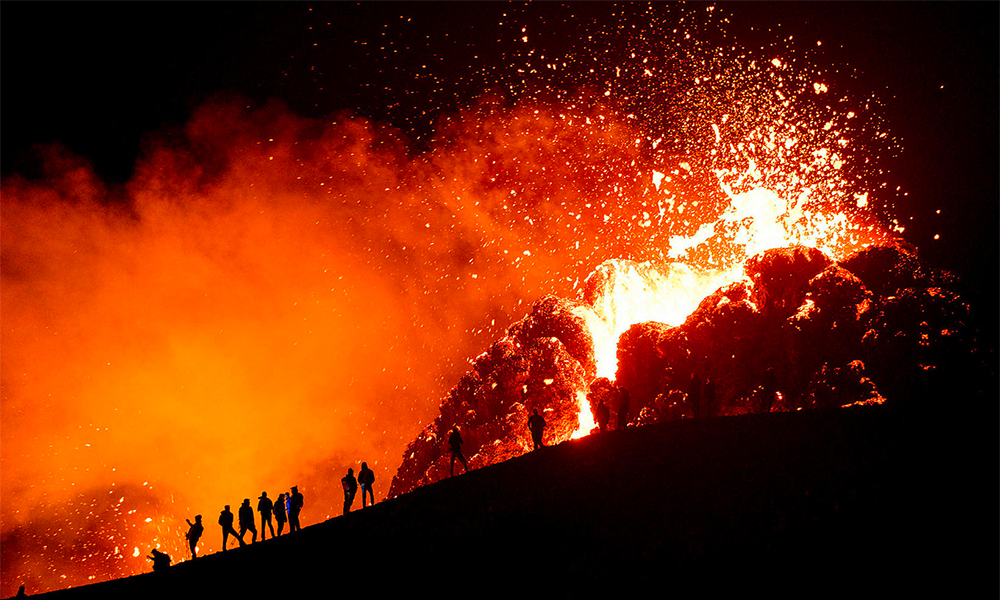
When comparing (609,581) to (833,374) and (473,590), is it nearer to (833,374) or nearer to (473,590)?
(473,590)

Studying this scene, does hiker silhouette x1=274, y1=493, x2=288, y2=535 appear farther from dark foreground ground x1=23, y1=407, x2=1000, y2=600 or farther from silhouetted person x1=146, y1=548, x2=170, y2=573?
Answer: silhouetted person x1=146, y1=548, x2=170, y2=573

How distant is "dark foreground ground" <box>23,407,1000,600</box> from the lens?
11266mm

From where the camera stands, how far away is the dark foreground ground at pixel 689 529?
1127 cm

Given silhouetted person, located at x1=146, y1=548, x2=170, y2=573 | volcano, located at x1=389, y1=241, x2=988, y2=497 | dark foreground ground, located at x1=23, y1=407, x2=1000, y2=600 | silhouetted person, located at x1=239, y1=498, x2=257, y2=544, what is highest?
volcano, located at x1=389, y1=241, x2=988, y2=497

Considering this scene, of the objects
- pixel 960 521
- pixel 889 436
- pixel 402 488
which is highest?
pixel 402 488

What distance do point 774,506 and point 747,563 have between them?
3024 mm

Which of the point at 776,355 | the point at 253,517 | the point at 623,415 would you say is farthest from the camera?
the point at 776,355

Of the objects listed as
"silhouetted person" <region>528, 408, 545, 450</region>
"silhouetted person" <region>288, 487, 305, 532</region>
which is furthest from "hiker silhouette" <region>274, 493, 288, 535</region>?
"silhouetted person" <region>528, 408, 545, 450</region>

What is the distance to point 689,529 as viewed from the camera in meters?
13.8

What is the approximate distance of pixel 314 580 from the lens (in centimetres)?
1375

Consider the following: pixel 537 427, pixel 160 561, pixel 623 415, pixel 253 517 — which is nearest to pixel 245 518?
pixel 253 517

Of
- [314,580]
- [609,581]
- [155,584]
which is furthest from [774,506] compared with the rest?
[155,584]

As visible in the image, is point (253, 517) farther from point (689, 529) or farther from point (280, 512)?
point (689, 529)

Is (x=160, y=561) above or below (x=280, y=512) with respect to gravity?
below
